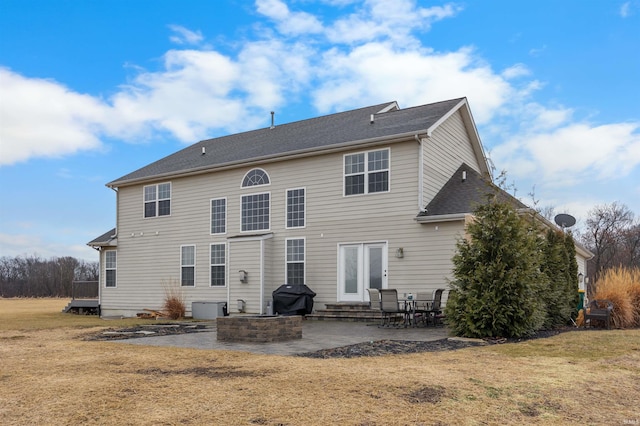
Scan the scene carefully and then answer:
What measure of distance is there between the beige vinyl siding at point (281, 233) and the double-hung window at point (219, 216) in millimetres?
198

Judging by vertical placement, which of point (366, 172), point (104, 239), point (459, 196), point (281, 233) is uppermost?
point (366, 172)

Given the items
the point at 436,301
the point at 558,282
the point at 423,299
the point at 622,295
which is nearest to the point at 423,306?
the point at 423,299

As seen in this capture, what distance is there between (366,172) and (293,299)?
4508 mm

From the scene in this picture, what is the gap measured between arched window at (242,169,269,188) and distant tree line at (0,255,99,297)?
40.1 metres

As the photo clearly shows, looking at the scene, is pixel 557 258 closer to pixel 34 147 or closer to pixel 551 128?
pixel 551 128

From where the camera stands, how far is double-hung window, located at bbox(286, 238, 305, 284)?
1760 centimetres

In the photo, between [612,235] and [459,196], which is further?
[612,235]

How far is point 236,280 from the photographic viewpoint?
60.0 ft

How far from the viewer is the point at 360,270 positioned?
1634 centimetres

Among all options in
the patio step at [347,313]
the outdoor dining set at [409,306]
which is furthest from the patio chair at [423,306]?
the patio step at [347,313]

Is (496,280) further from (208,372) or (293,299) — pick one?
(293,299)

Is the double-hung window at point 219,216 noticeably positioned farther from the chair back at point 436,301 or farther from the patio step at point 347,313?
the chair back at point 436,301

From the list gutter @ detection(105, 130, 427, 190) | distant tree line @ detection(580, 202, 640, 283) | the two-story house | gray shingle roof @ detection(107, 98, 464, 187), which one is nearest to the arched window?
the two-story house

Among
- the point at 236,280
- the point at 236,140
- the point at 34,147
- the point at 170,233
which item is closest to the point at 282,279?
the point at 236,280
